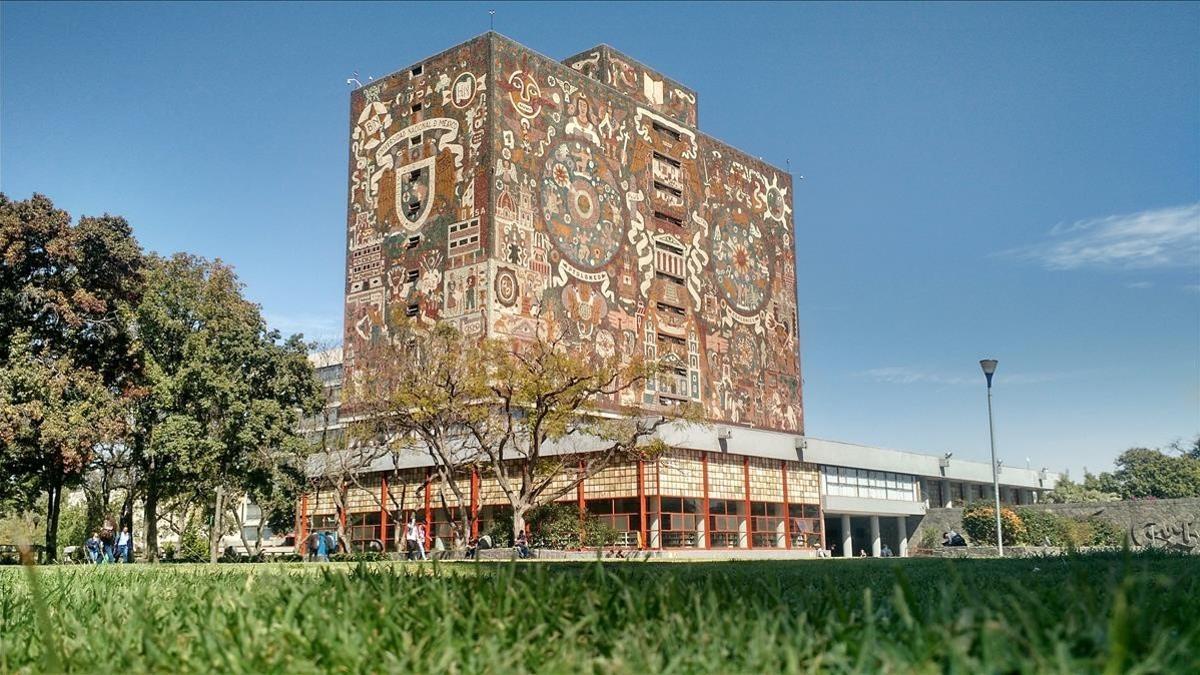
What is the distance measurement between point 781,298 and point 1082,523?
853 inches

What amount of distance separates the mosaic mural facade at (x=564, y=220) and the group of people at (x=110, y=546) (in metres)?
14.8

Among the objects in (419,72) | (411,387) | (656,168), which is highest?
(419,72)

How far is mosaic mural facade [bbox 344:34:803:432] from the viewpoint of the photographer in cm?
5022

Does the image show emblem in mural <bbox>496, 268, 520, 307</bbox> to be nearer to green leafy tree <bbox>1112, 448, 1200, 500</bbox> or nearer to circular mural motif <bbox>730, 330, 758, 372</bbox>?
circular mural motif <bbox>730, 330, 758, 372</bbox>

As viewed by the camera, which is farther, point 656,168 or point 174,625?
point 656,168

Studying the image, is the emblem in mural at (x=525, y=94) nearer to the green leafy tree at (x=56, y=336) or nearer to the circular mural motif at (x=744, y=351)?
the circular mural motif at (x=744, y=351)

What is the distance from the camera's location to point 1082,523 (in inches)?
2174

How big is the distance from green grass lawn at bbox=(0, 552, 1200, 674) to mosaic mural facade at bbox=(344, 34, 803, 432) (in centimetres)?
4128

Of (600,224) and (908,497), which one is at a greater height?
(600,224)

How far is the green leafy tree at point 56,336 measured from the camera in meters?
32.3

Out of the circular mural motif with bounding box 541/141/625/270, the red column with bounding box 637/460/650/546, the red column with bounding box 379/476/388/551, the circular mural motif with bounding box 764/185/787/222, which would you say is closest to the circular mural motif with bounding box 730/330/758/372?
the circular mural motif with bounding box 764/185/787/222

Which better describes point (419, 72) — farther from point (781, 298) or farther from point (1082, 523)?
point (1082, 523)

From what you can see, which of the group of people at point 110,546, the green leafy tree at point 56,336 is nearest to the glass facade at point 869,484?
the group of people at point 110,546

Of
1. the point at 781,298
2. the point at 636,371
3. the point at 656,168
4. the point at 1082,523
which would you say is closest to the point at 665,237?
the point at 656,168
